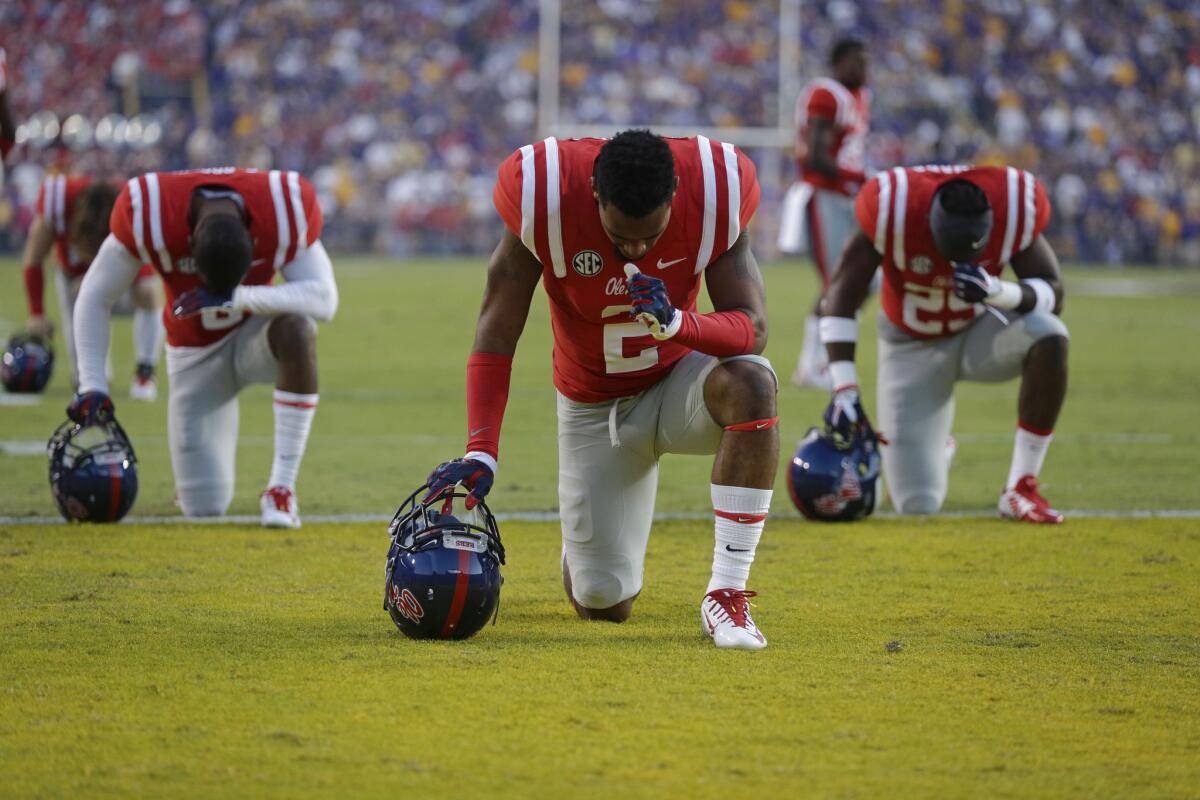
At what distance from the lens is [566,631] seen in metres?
4.13

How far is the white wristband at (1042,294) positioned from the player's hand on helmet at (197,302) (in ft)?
9.58

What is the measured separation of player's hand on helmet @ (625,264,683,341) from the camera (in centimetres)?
368

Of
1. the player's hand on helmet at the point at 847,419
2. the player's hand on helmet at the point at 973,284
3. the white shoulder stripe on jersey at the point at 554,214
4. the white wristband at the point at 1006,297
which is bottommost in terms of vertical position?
the player's hand on helmet at the point at 847,419

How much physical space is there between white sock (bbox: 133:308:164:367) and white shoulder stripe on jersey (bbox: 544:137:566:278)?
224 inches

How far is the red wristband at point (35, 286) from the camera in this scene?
29.6ft

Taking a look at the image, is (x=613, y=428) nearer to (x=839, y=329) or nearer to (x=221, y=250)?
(x=221, y=250)

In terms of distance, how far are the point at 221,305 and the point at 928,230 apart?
260 centimetres

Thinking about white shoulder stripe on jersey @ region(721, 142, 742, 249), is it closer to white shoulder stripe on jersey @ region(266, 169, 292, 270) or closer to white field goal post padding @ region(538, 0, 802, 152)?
white shoulder stripe on jersey @ region(266, 169, 292, 270)

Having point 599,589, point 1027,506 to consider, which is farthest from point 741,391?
point 1027,506

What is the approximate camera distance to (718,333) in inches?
151

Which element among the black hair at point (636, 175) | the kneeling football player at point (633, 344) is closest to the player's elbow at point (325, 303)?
the kneeling football player at point (633, 344)

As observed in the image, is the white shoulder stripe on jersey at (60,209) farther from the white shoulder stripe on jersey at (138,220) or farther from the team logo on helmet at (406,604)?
the team logo on helmet at (406,604)

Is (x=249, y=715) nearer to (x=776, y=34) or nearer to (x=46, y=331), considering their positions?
(x=46, y=331)

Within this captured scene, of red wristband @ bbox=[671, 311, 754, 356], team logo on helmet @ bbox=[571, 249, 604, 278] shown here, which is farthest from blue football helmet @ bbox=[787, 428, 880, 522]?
team logo on helmet @ bbox=[571, 249, 604, 278]
